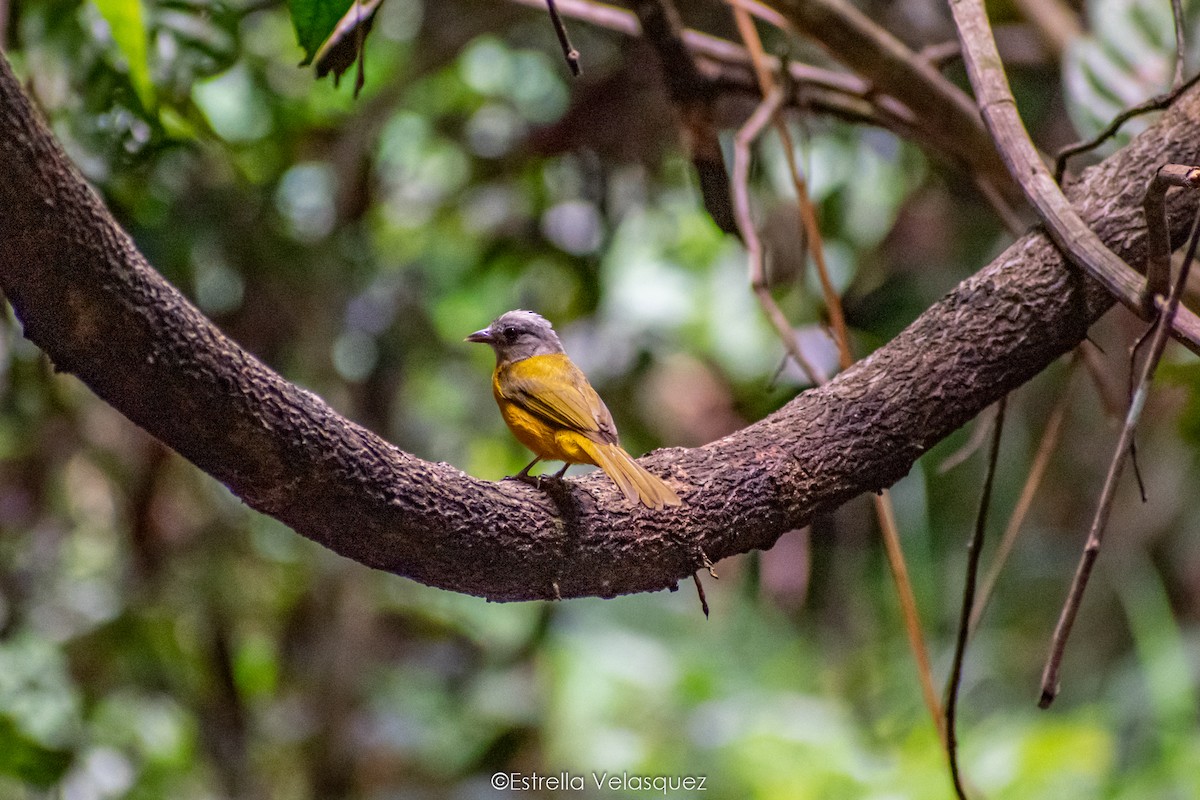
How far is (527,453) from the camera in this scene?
5020mm

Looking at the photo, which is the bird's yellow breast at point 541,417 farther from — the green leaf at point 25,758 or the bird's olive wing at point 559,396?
the green leaf at point 25,758

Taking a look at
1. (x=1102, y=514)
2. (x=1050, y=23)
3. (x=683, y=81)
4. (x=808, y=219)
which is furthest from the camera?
(x=1050, y=23)

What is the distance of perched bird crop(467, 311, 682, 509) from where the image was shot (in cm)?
221

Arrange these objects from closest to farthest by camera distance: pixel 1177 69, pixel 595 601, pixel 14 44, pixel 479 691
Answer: pixel 1177 69 < pixel 14 44 < pixel 479 691 < pixel 595 601

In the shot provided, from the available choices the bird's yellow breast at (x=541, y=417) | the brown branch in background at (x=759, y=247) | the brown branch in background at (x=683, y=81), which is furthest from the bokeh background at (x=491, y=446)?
the bird's yellow breast at (x=541, y=417)

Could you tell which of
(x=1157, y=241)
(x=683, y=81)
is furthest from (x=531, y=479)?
(x=683, y=81)

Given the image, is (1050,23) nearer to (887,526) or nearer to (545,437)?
(887,526)

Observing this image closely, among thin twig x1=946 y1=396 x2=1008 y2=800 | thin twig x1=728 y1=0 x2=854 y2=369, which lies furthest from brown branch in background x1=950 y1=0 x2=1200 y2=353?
thin twig x1=728 y1=0 x2=854 y2=369

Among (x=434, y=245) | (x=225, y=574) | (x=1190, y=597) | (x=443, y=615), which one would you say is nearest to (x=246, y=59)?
(x=434, y=245)

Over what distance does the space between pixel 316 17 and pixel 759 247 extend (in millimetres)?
1369

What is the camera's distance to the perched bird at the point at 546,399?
221 cm

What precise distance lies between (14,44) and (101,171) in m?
0.37

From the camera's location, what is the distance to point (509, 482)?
1.83 metres

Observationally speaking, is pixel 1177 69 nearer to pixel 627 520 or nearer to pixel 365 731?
pixel 627 520
